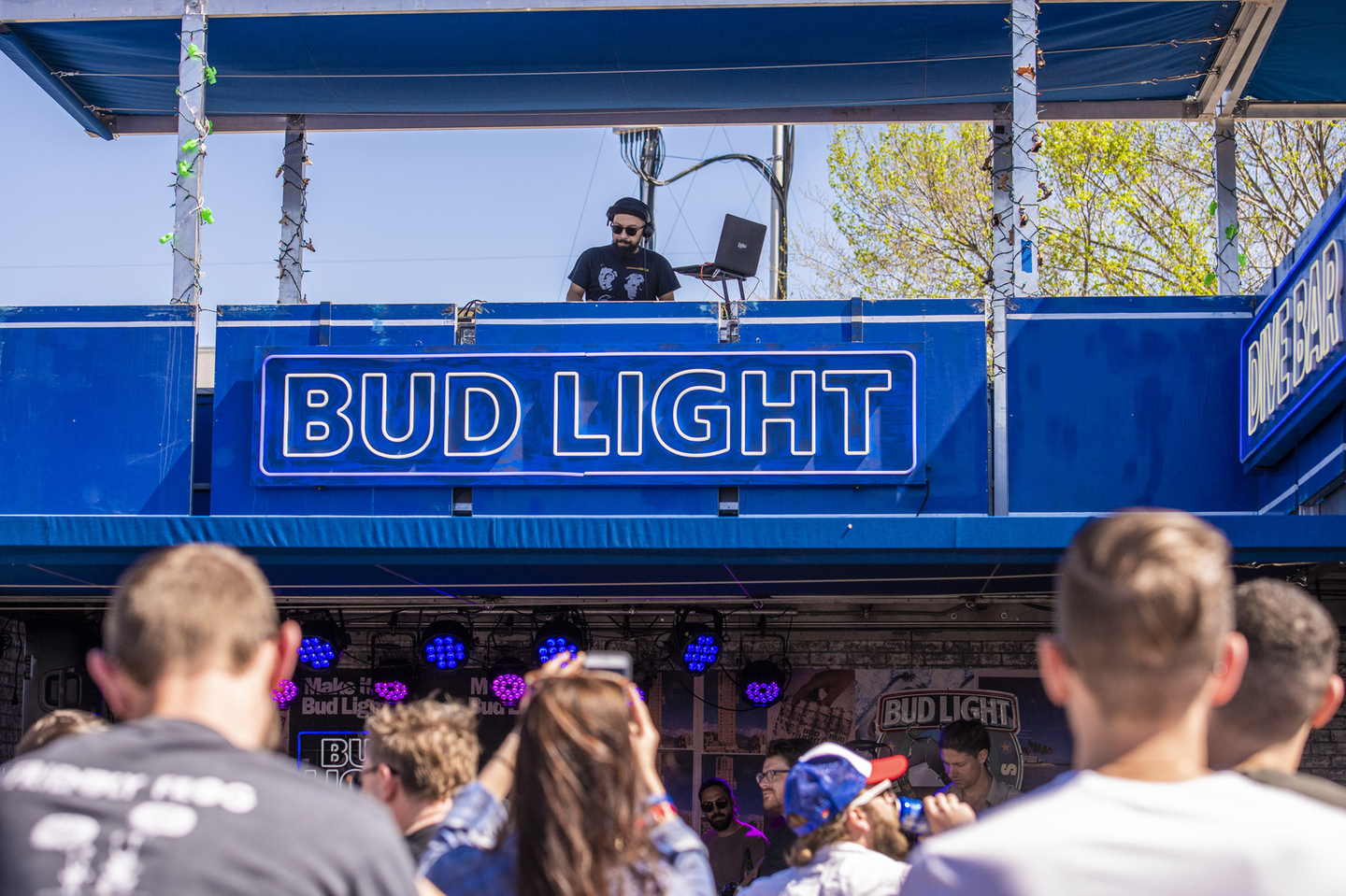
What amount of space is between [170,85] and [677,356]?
164 inches

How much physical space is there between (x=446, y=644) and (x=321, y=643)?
87 cm

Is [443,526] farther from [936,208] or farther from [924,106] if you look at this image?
[936,208]

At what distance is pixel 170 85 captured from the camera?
8969 mm

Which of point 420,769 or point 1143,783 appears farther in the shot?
point 420,769

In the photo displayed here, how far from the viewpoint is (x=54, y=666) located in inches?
391

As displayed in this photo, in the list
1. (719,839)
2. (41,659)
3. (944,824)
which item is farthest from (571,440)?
(41,659)

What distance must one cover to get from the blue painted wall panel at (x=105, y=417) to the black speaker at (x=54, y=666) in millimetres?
2687

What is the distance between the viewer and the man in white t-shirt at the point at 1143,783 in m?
1.62

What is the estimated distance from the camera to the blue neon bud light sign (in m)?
7.23

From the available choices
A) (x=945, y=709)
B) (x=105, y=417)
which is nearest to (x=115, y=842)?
(x=105, y=417)

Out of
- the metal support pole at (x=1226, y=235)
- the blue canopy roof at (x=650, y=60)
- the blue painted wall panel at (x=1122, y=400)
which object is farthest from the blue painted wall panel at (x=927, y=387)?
the metal support pole at (x=1226, y=235)

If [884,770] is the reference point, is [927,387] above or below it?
above

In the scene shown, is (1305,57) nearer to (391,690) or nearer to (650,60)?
(650,60)

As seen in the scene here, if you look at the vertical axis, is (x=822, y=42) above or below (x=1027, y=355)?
above
